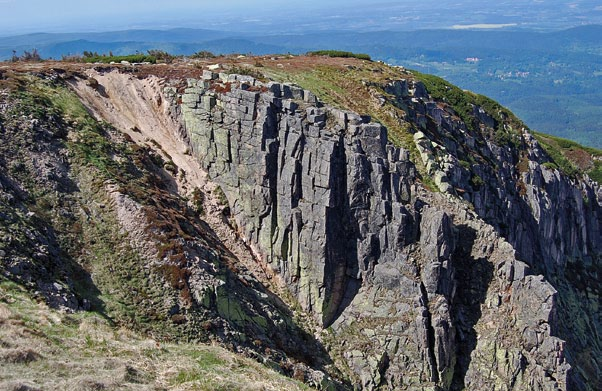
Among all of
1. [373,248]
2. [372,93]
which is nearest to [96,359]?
[373,248]

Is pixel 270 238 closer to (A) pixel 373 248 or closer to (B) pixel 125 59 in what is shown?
(A) pixel 373 248

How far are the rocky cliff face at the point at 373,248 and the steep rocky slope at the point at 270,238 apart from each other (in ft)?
0.38

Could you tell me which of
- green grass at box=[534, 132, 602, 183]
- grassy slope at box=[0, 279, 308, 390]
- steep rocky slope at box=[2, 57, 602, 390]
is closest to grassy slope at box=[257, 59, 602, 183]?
steep rocky slope at box=[2, 57, 602, 390]

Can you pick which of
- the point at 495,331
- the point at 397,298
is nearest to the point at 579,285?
the point at 495,331

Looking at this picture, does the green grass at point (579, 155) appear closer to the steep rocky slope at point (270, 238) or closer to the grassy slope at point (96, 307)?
the steep rocky slope at point (270, 238)

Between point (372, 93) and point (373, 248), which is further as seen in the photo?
point (372, 93)

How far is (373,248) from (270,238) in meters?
8.21

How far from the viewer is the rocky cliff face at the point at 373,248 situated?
116 ft

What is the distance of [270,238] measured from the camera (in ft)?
134

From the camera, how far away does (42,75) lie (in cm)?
4500

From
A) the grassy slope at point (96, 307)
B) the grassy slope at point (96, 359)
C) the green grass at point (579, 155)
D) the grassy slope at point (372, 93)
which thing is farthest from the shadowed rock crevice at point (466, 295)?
the green grass at point (579, 155)

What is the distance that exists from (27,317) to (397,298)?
2419 cm

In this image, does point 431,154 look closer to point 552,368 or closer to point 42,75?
point 552,368

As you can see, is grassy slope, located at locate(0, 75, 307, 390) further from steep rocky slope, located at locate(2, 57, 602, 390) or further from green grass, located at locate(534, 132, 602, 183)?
green grass, located at locate(534, 132, 602, 183)
